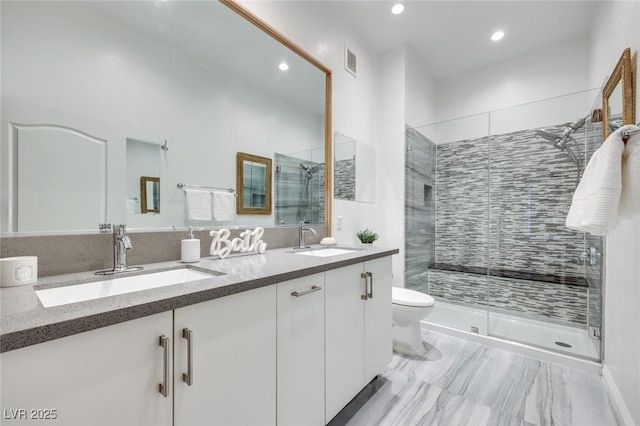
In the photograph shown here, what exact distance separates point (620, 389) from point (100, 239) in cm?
271

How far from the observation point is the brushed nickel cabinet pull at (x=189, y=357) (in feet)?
2.55

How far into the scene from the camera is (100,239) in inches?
42.9

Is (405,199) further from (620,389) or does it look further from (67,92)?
(67,92)

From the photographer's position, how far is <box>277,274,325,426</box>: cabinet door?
108cm

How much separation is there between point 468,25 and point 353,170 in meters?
1.73

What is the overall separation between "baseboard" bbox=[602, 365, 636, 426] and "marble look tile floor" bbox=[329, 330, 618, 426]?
0.12 ft

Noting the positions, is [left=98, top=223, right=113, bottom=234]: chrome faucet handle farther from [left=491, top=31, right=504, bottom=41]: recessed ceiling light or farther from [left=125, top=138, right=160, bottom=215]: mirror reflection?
[left=491, top=31, right=504, bottom=41]: recessed ceiling light

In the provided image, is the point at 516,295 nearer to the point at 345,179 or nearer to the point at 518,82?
the point at 345,179

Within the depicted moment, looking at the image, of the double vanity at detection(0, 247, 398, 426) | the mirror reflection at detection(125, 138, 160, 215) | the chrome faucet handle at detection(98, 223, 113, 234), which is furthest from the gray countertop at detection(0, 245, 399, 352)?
the mirror reflection at detection(125, 138, 160, 215)

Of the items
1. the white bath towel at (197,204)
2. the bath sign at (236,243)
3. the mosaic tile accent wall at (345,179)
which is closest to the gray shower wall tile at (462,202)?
the mosaic tile accent wall at (345,179)

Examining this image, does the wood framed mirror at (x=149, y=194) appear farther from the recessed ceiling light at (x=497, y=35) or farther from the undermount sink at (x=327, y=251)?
the recessed ceiling light at (x=497, y=35)

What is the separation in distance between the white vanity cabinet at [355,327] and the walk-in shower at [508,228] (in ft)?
4.01

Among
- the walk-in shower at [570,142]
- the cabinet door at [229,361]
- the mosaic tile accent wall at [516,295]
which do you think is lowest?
the mosaic tile accent wall at [516,295]

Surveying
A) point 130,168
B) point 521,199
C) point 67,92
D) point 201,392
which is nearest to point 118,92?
point 67,92
